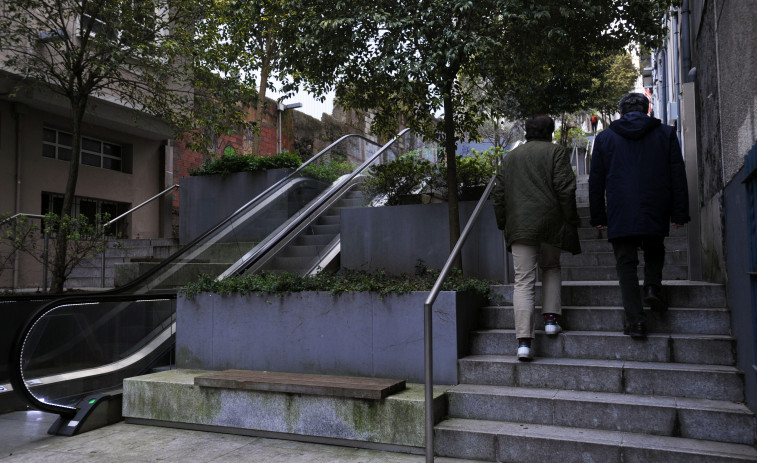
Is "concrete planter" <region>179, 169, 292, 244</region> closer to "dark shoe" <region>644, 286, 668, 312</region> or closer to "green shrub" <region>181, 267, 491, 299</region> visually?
"green shrub" <region>181, 267, 491, 299</region>

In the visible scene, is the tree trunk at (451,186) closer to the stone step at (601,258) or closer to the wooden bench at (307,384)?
the stone step at (601,258)

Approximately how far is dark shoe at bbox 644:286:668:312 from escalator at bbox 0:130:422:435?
12.4ft

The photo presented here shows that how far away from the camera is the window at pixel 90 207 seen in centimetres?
1372

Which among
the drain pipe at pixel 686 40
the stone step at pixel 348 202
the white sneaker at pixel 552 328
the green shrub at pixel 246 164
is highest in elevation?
the drain pipe at pixel 686 40

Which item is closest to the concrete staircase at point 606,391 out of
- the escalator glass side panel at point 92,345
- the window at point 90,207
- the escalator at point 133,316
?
the escalator at point 133,316

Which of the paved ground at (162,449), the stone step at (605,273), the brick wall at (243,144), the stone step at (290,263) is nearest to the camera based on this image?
the paved ground at (162,449)

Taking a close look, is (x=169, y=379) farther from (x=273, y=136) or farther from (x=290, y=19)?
(x=273, y=136)

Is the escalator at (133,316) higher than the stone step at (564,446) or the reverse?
higher

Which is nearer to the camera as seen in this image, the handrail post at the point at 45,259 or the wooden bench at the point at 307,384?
the wooden bench at the point at 307,384

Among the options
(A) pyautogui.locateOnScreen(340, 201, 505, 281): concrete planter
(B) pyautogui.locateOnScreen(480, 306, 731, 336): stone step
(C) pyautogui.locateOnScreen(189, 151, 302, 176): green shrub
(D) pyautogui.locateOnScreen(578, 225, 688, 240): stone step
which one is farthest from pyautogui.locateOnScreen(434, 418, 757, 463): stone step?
(C) pyautogui.locateOnScreen(189, 151, 302, 176): green shrub

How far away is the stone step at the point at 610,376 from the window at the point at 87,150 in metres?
12.5

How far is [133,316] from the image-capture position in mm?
6094

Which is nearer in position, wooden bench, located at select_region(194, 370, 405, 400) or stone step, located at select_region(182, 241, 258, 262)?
wooden bench, located at select_region(194, 370, 405, 400)

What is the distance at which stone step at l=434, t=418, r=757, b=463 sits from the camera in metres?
3.47
